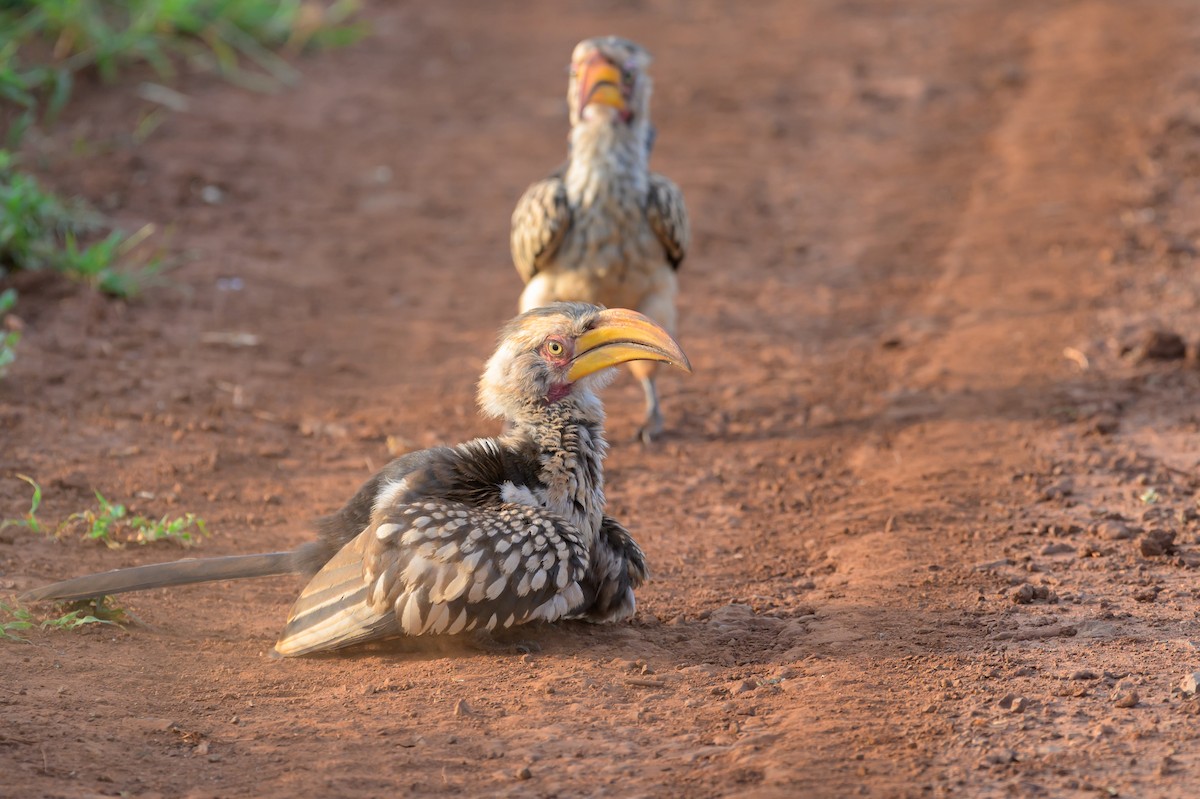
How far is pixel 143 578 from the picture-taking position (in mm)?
4457

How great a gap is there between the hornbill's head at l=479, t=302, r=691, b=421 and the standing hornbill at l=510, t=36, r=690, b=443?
1734mm

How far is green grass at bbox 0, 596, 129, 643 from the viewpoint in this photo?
4.43 metres

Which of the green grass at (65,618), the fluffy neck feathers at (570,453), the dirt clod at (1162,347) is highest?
the dirt clod at (1162,347)

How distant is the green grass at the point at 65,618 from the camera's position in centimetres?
443

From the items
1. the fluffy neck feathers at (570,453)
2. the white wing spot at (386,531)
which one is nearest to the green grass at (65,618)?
the white wing spot at (386,531)

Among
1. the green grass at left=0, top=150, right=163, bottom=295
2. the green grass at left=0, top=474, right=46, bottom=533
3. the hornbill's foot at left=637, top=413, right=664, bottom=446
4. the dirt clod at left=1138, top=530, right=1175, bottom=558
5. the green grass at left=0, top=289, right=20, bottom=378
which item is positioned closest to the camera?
the dirt clod at left=1138, top=530, right=1175, bottom=558

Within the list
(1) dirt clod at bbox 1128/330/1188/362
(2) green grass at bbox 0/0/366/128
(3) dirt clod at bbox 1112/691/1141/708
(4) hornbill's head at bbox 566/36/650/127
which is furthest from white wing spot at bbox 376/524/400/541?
(2) green grass at bbox 0/0/366/128

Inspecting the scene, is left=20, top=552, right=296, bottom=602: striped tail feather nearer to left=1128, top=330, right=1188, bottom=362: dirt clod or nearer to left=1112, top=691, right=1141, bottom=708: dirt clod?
left=1112, top=691, right=1141, bottom=708: dirt clod

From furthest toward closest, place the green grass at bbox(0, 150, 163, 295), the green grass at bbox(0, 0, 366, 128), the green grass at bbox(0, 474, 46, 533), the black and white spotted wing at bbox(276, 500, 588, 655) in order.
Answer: the green grass at bbox(0, 0, 366, 128), the green grass at bbox(0, 150, 163, 295), the green grass at bbox(0, 474, 46, 533), the black and white spotted wing at bbox(276, 500, 588, 655)

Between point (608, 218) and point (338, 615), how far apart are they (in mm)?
2846

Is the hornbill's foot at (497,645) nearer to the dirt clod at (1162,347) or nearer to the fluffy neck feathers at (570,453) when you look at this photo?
the fluffy neck feathers at (570,453)

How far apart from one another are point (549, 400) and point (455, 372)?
2.45 metres

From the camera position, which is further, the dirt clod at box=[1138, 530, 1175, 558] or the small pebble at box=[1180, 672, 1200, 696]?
the dirt clod at box=[1138, 530, 1175, 558]

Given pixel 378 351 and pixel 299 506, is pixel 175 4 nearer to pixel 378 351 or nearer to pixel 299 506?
pixel 378 351
